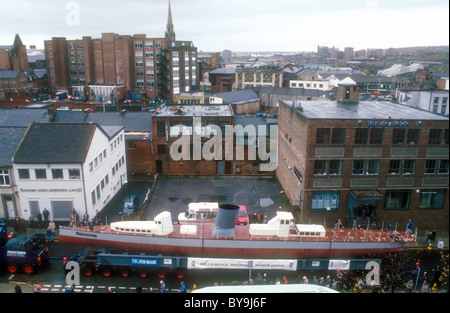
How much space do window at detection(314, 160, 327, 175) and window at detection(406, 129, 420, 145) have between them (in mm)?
6591

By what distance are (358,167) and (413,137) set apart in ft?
15.3

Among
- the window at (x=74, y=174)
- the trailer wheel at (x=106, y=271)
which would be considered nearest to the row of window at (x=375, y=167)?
the trailer wheel at (x=106, y=271)

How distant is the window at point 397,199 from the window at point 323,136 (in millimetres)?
6813

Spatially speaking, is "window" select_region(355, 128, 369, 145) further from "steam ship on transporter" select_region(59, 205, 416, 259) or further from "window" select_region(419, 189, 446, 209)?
"steam ship on transporter" select_region(59, 205, 416, 259)

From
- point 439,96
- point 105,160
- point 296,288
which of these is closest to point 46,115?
point 105,160

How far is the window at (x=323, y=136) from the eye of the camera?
86.0 feet

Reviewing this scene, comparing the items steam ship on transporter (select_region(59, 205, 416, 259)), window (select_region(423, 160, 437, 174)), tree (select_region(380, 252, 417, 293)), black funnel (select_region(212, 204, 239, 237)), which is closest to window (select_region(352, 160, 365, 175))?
window (select_region(423, 160, 437, 174))

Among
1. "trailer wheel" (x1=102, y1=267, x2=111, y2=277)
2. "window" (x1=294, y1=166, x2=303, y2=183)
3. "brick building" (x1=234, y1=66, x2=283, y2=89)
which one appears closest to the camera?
"trailer wheel" (x1=102, y1=267, x2=111, y2=277)

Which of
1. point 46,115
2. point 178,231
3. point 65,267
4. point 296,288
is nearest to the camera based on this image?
point 296,288

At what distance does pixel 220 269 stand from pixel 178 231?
12.6ft

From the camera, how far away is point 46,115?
3878cm

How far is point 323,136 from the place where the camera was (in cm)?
2634

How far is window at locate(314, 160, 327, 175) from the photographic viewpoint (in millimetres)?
26688
